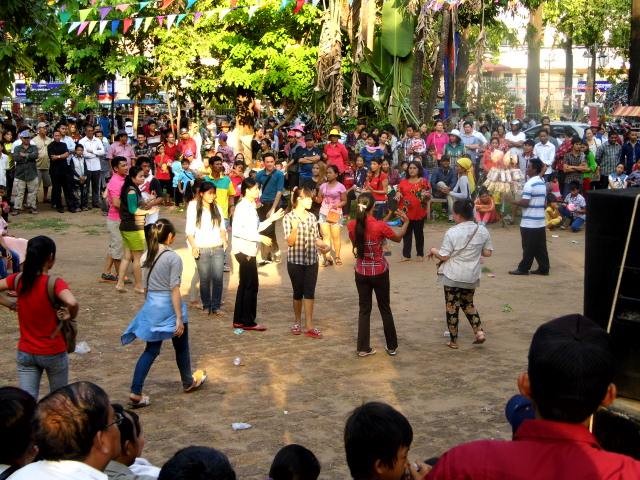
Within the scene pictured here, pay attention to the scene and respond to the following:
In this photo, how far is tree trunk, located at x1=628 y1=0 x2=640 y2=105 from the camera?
21172mm

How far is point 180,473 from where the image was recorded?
2975mm

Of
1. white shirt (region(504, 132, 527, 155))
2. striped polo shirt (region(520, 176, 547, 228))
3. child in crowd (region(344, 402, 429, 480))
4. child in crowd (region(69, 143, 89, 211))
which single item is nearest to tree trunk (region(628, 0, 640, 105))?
white shirt (region(504, 132, 527, 155))

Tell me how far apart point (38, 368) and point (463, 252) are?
4393 mm

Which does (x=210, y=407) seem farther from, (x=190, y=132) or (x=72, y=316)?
(x=190, y=132)

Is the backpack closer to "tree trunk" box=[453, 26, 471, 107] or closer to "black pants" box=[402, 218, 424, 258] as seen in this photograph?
"black pants" box=[402, 218, 424, 258]

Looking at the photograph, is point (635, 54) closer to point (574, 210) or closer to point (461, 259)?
point (574, 210)

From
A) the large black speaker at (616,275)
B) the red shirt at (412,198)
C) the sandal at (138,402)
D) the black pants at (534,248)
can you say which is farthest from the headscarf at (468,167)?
the large black speaker at (616,275)

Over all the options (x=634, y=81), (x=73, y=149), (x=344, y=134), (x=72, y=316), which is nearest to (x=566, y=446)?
(x=72, y=316)

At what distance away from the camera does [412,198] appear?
44.8ft

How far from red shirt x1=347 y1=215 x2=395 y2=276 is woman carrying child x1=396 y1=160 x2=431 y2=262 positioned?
4.82m

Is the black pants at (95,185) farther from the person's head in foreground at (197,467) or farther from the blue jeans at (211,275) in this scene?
the person's head in foreground at (197,467)

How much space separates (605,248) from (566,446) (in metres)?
2.16

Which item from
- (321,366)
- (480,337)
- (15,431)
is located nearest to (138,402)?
(321,366)

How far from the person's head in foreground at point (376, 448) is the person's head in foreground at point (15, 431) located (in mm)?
1235
